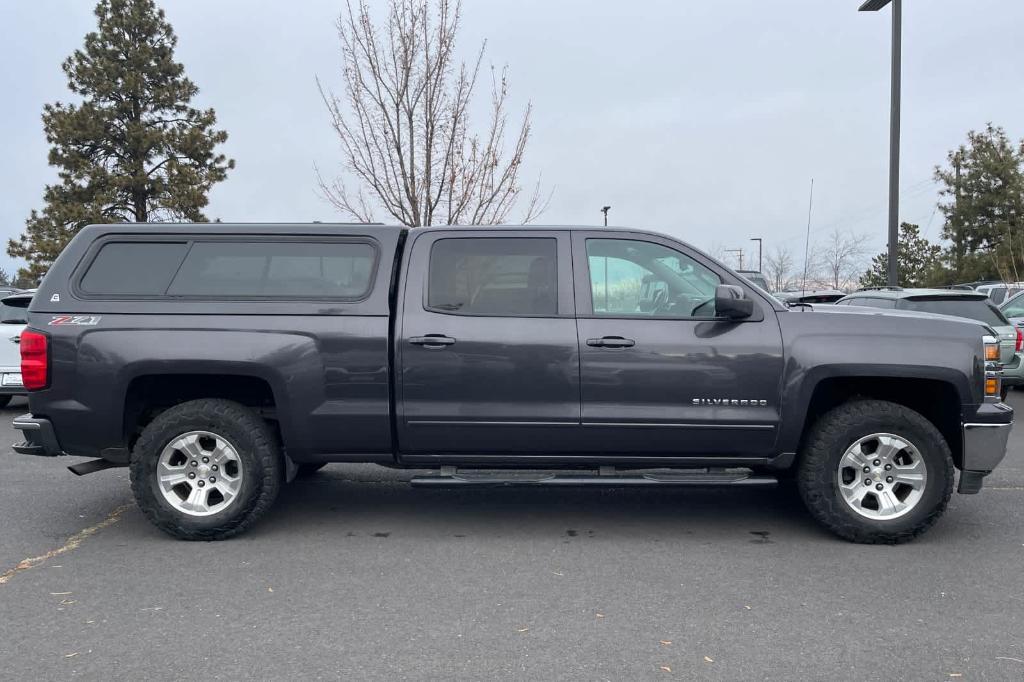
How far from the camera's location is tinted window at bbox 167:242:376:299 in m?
5.24

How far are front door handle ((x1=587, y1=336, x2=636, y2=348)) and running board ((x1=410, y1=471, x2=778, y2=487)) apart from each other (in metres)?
0.83

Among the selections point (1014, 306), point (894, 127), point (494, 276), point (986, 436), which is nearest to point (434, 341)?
point (494, 276)

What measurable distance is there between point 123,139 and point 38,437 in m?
33.7

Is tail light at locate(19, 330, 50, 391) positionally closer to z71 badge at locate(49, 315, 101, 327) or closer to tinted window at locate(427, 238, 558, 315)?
z71 badge at locate(49, 315, 101, 327)

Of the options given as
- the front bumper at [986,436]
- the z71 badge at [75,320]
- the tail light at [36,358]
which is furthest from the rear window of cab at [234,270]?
the front bumper at [986,436]

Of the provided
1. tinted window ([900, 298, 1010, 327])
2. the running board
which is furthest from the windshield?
tinted window ([900, 298, 1010, 327])

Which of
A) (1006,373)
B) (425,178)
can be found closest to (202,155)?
(425,178)

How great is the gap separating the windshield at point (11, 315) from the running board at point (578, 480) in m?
7.38

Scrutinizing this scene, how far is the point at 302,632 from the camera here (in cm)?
378

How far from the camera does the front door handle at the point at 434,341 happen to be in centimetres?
508

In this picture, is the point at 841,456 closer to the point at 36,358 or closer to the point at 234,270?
the point at 234,270

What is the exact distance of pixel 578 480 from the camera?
16.9 feet

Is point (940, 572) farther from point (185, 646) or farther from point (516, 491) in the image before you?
point (185, 646)

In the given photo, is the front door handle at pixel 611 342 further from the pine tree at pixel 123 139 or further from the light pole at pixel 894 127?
the pine tree at pixel 123 139
